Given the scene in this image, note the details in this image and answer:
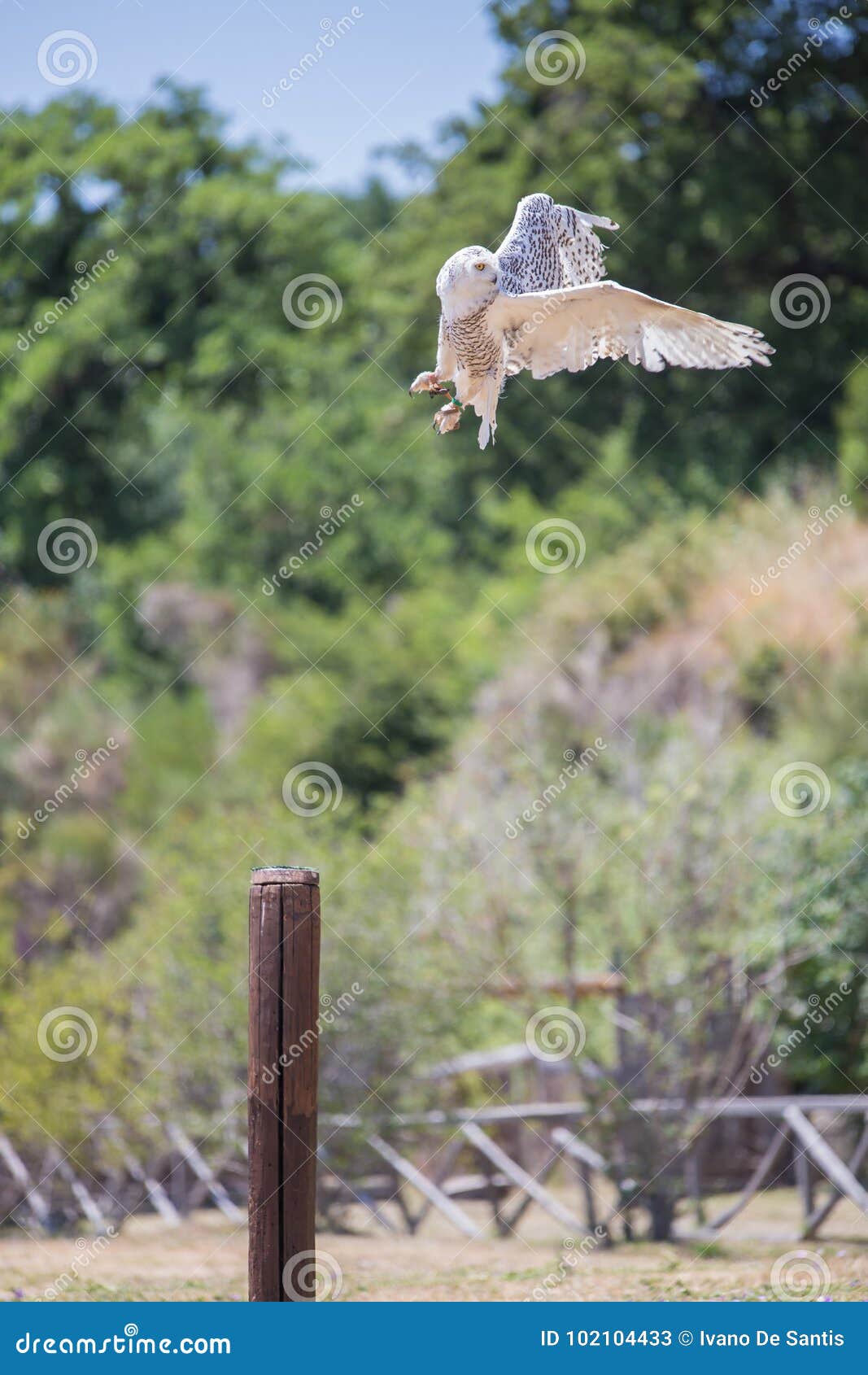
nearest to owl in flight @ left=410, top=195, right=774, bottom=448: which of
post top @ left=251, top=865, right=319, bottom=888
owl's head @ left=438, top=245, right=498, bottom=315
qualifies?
owl's head @ left=438, top=245, right=498, bottom=315

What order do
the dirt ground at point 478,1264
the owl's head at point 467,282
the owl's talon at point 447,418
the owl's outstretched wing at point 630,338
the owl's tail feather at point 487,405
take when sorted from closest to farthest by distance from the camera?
the owl's head at point 467,282 → the owl's talon at point 447,418 → the owl's tail feather at point 487,405 → the owl's outstretched wing at point 630,338 → the dirt ground at point 478,1264

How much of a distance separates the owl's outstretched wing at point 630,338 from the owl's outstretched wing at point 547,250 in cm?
17

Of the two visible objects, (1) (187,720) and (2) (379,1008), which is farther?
(1) (187,720)

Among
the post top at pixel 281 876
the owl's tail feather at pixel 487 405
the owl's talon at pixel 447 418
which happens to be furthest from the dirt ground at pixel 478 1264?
the owl's talon at pixel 447 418

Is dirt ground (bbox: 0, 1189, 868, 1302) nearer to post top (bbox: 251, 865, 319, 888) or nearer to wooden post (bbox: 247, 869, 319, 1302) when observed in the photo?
wooden post (bbox: 247, 869, 319, 1302)

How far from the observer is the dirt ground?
7.67m

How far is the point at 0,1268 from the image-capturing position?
8.86 m

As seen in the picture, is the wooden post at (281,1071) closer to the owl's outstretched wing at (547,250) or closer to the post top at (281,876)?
the post top at (281,876)

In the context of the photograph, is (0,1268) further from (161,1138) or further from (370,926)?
(370,926)

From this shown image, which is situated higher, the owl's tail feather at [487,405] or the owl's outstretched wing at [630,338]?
the owl's outstretched wing at [630,338]

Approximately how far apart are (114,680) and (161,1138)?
1503 cm

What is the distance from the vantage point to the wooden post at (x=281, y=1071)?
206 inches

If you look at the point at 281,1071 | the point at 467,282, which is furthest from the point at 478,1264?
the point at 467,282
